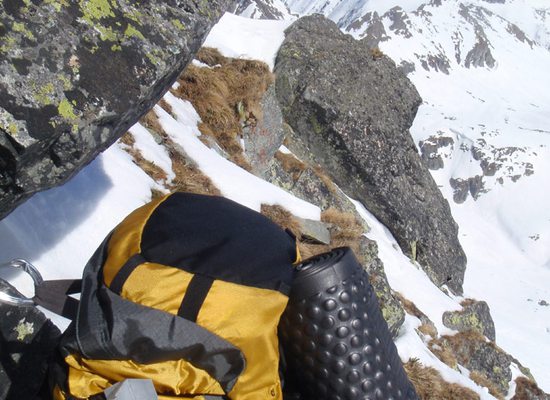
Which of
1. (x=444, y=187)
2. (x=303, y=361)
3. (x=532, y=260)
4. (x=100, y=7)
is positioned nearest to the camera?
(x=303, y=361)

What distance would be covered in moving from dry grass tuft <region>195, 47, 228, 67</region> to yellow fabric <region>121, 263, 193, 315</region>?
12002 mm

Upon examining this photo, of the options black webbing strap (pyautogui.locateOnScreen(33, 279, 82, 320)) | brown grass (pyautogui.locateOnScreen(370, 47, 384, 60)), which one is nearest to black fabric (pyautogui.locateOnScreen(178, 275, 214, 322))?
black webbing strap (pyautogui.locateOnScreen(33, 279, 82, 320))

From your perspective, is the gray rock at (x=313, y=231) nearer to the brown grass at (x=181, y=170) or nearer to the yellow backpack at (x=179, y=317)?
the brown grass at (x=181, y=170)

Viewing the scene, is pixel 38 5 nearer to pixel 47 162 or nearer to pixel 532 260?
pixel 47 162

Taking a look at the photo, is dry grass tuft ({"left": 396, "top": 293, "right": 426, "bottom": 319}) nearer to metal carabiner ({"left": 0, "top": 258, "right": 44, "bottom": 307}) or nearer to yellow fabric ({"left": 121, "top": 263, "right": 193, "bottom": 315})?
metal carabiner ({"left": 0, "top": 258, "right": 44, "bottom": 307})

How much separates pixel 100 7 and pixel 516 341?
6024cm

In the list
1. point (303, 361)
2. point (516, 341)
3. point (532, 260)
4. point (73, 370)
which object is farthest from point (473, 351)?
point (532, 260)

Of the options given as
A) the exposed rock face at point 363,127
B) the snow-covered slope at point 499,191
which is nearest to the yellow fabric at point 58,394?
the exposed rock face at point 363,127

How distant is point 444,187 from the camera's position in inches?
5517

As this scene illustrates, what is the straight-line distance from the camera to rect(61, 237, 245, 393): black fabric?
2.12 m

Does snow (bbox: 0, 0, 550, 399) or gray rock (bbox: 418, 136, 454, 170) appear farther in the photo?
gray rock (bbox: 418, 136, 454, 170)

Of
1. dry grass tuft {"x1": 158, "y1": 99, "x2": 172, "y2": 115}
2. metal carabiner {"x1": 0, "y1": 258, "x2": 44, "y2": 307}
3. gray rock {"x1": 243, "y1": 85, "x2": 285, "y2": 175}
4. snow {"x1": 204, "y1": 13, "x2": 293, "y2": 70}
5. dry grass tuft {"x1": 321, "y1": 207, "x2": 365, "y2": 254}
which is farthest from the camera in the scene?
snow {"x1": 204, "y1": 13, "x2": 293, "y2": 70}

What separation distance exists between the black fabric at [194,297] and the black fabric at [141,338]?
0.03 metres

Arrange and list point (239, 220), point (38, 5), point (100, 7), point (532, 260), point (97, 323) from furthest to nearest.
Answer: point (532, 260)
point (100, 7)
point (38, 5)
point (239, 220)
point (97, 323)
